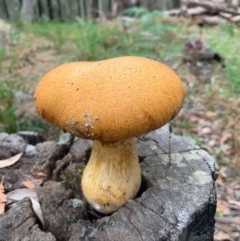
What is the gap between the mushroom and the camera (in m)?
1.28

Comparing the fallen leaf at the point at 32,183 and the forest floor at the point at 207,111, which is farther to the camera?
the forest floor at the point at 207,111

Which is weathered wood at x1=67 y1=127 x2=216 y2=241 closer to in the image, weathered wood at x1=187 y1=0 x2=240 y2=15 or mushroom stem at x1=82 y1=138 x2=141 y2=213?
mushroom stem at x1=82 y1=138 x2=141 y2=213

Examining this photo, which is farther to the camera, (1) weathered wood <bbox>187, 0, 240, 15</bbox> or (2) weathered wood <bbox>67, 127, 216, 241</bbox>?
(1) weathered wood <bbox>187, 0, 240, 15</bbox>

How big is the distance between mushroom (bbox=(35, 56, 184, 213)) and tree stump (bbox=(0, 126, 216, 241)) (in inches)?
4.7

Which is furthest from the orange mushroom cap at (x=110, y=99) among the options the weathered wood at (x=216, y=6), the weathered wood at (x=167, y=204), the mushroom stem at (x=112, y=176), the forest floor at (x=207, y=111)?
the weathered wood at (x=216, y=6)

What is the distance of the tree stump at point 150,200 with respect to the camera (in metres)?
1.44

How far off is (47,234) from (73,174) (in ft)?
1.26

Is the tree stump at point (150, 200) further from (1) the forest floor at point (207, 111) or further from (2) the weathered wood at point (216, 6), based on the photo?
(2) the weathered wood at point (216, 6)

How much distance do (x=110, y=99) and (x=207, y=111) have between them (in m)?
2.69

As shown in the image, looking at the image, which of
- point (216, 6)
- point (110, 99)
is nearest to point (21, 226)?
point (110, 99)

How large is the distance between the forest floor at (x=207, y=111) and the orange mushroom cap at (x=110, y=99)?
4.63ft

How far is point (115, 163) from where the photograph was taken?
5.17 feet

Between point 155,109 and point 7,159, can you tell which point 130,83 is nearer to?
point 155,109

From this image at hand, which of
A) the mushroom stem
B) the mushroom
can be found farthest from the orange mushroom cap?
→ the mushroom stem
